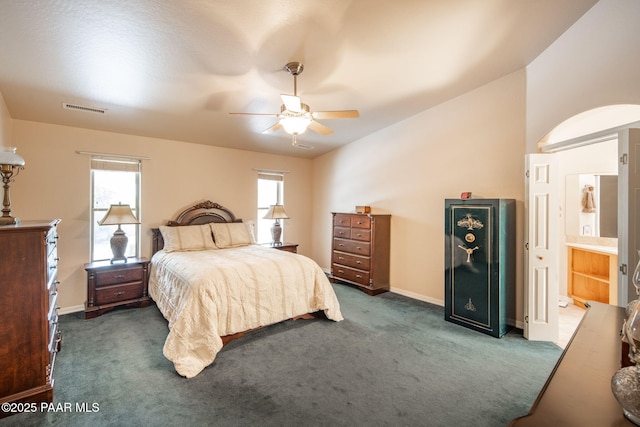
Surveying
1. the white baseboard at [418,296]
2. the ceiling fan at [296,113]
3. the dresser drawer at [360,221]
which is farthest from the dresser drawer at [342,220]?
the ceiling fan at [296,113]

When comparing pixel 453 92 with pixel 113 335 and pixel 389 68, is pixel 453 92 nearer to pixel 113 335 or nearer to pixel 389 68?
pixel 389 68

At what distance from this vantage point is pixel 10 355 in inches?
75.6

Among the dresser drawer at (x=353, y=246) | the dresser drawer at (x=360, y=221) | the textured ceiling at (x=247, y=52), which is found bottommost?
the dresser drawer at (x=353, y=246)

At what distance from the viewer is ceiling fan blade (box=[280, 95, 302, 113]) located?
2453 millimetres

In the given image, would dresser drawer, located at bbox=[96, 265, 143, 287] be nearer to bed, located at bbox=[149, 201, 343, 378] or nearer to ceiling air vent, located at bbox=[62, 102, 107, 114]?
bed, located at bbox=[149, 201, 343, 378]

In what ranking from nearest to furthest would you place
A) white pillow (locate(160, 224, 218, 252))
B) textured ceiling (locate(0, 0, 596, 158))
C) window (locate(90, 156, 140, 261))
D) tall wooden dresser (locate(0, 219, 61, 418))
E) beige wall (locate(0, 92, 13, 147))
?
tall wooden dresser (locate(0, 219, 61, 418))
textured ceiling (locate(0, 0, 596, 158))
beige wall (locate(0, 92, 13, 147))
window (locate(90, 156, 140, 261))
white pillow (locate(160, 224, 218, 252))

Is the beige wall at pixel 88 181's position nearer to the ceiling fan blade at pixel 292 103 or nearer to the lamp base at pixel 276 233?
the lamp base at pixel 276 233

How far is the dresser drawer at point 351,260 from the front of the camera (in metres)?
4.72

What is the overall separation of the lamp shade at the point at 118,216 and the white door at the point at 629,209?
16.8 feet

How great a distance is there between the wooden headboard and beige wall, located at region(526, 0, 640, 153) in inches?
179

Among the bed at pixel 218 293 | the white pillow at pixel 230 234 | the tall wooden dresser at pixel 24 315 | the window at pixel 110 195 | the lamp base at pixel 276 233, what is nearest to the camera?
the tall wooden dresser at pixel 24 315

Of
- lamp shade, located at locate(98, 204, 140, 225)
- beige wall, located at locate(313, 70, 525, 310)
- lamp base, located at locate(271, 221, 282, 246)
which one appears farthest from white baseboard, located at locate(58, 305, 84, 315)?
beige wall, located at locate(313, 70, 525, 310)

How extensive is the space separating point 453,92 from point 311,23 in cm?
235

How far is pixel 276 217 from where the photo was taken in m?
5.32
